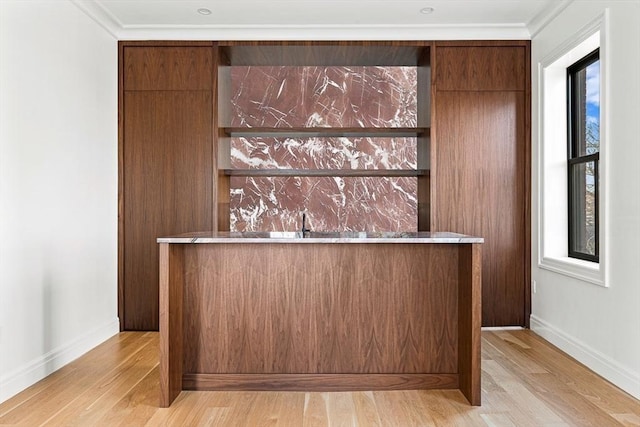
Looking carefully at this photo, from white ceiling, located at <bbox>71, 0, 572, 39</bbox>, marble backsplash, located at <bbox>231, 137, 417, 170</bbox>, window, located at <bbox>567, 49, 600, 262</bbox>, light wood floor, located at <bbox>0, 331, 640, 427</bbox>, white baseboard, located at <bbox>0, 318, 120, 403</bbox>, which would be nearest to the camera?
light wood floor, located at <bbox>0, 331, 640, 427</bbox>

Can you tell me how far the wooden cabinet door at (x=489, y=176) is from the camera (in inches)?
175

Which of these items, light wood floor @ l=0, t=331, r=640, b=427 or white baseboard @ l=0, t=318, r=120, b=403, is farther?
white baseboard @ l=0, t=318, r=120, b=403

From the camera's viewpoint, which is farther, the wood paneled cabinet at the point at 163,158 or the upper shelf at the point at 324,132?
the upper shelf at the point at 324,132

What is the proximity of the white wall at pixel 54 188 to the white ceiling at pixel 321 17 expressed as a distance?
32 cm

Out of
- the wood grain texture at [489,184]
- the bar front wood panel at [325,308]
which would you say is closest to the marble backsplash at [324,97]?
the wood grain texture at [489,184]

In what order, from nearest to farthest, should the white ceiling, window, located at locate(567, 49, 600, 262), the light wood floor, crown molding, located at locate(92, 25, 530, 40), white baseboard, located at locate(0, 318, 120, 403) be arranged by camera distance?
1. the light wood floor
2. white baseboard, located at locate(0, 318, 120, 403)
3. window, located at locate(567, 49, 600, 262)
4. the white ceiling
5. crown molding, located at locate(92, 25, 530, 40)

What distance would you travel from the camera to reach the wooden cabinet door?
4.46m

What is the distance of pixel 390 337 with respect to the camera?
2.94 meters

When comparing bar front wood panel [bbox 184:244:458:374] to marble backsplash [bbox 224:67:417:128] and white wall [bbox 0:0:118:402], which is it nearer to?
white wall [bbox 0:0:118:402]

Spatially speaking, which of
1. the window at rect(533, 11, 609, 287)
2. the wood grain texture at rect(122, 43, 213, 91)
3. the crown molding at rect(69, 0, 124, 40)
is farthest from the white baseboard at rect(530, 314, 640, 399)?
the crown molding at rect(69, 0, 124, 40)

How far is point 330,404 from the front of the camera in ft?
8.95

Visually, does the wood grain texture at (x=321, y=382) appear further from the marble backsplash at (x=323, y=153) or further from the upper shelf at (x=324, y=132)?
the marble backsplash at (x=323, y=153)

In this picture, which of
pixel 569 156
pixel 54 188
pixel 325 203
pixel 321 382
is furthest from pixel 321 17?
pixel 321 382

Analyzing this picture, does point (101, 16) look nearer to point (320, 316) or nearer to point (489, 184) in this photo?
point (320, 316)
